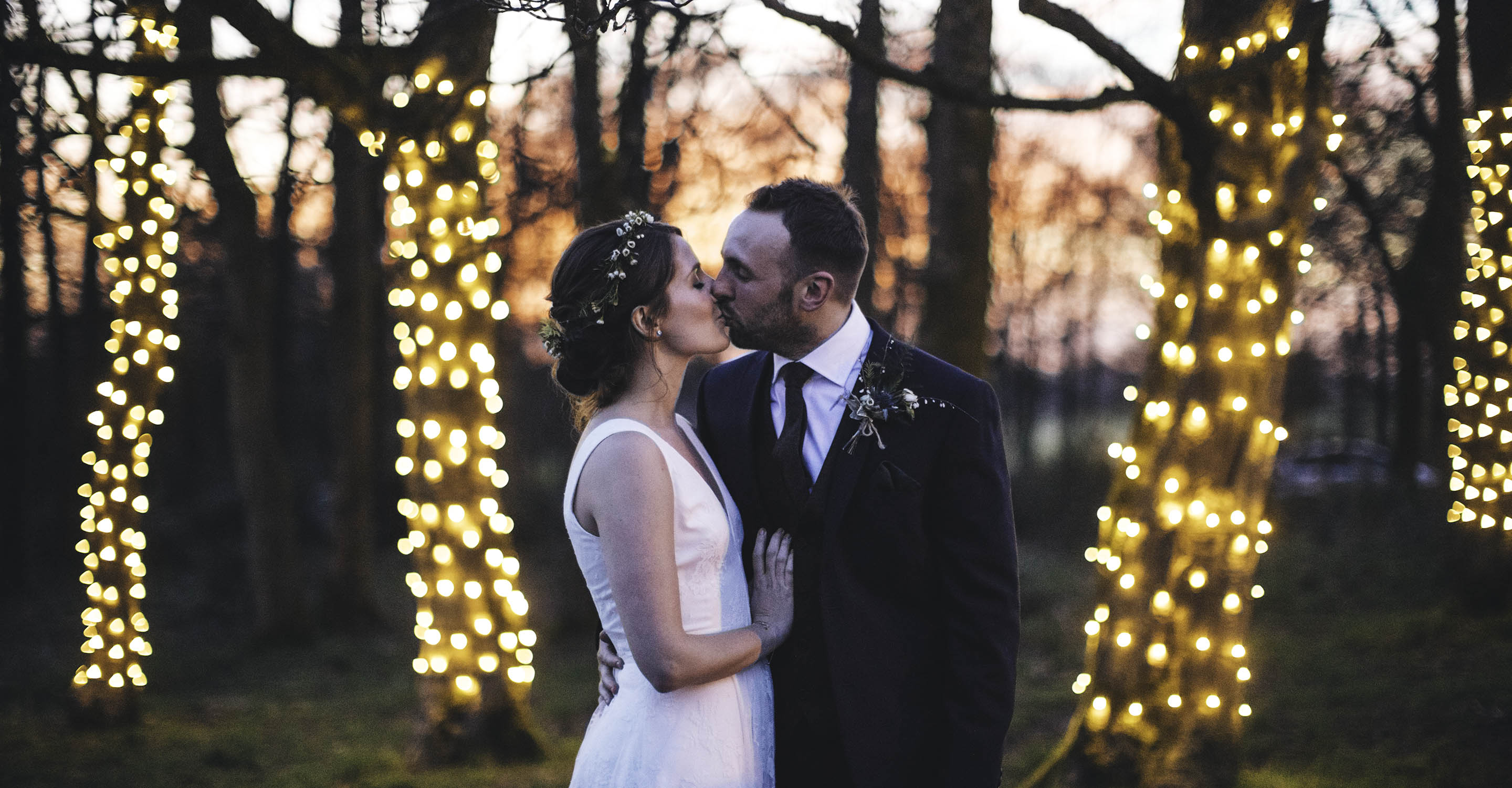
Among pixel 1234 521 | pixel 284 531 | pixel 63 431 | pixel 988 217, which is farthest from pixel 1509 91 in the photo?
pixel 63 431

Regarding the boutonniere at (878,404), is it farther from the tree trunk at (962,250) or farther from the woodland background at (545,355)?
the tree trunk at (962,250)

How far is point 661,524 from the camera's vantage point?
245cm

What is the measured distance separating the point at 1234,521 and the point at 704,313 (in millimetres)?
3225

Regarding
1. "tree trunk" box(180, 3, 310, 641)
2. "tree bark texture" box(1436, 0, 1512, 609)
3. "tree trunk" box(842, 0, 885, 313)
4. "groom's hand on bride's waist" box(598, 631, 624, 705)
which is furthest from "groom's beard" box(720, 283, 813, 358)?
"tree trunk" box(180, 3, 310, 641)

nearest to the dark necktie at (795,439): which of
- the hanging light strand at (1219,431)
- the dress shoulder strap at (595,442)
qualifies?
the dress shoulder strap at (595,442)

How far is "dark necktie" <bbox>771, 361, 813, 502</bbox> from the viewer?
276 centimetres

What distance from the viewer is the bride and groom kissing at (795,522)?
2.65 metres

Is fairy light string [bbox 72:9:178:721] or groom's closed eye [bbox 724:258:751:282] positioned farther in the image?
fairy light string [bbox 72:9:178:721]

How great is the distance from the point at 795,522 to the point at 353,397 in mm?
10487

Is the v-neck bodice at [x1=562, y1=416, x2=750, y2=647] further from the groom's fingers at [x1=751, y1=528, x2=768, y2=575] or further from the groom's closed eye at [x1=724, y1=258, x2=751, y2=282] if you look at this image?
the groom's closed eye at [x1=724, y1=258, x2=751, y2=282]

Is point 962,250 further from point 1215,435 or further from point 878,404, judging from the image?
point 878,404

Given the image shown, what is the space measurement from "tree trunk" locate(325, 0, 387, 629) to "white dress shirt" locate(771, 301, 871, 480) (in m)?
9.86

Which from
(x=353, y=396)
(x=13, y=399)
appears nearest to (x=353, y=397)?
(x=353, y=396)

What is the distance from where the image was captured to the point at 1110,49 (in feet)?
13.6
